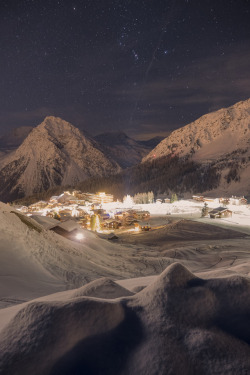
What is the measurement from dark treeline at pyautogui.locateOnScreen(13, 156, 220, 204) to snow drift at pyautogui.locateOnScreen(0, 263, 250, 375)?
118 m

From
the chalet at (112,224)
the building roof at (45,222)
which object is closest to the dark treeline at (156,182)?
the chalet at (112,224)

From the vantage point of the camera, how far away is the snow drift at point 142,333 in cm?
276

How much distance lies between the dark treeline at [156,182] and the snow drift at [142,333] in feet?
387

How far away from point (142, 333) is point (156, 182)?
5721 inches

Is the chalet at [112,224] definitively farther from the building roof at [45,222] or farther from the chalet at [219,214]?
the chalet at [219,214]

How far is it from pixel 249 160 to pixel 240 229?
114454mm

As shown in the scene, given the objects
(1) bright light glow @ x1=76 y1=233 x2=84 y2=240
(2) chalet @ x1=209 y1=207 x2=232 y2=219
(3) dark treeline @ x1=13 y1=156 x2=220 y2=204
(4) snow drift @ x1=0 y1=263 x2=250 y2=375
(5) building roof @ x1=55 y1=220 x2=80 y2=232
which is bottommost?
(2) chalet @ x1=209 y1=207 x2=232 y2=219

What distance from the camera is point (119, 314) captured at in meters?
3.41

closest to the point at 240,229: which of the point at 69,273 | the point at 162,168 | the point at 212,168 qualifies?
the point at 69,273

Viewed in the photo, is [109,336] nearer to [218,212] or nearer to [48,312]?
[48,312]

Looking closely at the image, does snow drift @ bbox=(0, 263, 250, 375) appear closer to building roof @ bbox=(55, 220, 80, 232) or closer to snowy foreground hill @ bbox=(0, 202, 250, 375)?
snowy foreground hill @ bbox=(0, 202, 250, 375)

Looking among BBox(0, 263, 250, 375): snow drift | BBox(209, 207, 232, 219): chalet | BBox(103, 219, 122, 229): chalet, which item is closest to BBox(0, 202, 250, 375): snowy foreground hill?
BBox(0, 263, 250, 375): snow drift

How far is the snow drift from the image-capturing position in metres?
2.76

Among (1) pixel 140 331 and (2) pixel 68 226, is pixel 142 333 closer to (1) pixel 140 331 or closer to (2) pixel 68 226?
(1) pixel 140 331
